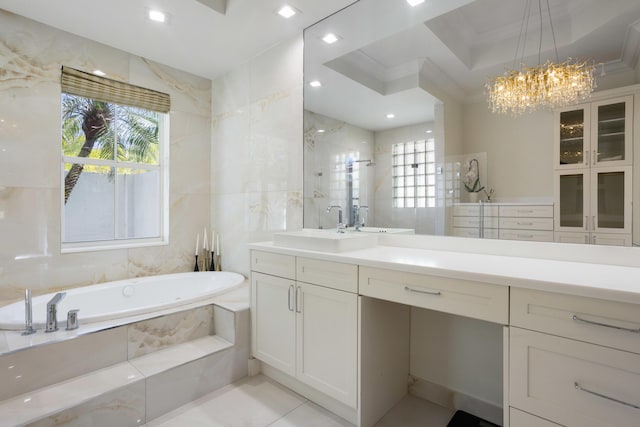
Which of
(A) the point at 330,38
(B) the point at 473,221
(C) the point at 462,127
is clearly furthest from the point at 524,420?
(A) the point at 330,38

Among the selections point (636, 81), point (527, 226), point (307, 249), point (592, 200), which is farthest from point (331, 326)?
point (636, 81)

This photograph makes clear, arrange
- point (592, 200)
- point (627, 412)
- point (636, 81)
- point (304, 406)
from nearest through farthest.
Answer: point (627, 412) → point (636, 81) → point (592, 200) → point (304, 406)

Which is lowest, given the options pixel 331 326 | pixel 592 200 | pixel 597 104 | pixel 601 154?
pixel 331 326

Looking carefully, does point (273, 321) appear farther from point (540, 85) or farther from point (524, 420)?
point (540, 85)

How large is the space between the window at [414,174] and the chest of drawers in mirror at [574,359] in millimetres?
895

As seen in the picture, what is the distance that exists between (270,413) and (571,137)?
6.94 ft

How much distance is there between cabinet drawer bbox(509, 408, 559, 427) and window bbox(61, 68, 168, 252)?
121 inches

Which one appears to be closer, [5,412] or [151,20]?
[5,412]

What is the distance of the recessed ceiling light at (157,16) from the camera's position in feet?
7.39

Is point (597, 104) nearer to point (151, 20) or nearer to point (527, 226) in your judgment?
point (527, 226)

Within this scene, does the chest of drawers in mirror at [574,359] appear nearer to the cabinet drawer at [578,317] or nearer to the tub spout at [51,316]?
the cabinet drawer at [578,317]

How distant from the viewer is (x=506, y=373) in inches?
47.3

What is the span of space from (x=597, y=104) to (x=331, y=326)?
163cm

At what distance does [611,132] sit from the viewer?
4.53ft
